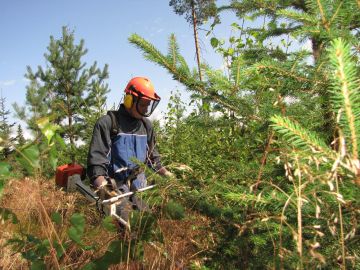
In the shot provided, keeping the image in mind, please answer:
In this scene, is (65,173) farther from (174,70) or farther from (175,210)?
(175,210)

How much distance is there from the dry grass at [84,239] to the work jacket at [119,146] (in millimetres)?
510

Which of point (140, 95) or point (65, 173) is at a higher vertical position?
point (140, 95)

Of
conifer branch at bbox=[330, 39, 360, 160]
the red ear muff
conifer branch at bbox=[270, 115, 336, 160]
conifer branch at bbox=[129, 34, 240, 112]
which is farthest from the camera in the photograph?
the red ear muff

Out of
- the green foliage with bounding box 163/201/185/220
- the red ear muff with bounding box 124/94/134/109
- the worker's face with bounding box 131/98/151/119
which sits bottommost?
the green foliage with bounding box 163/201/185/220

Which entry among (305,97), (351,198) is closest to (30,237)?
(351,198)

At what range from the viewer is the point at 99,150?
Result: 3.39m

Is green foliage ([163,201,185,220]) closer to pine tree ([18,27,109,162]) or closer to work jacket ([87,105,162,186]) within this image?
work jacket ([87,105,162,186])

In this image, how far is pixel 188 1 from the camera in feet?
54.6

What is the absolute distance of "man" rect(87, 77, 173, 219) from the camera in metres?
3.39

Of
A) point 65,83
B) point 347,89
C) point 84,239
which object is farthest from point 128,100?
point 65,83

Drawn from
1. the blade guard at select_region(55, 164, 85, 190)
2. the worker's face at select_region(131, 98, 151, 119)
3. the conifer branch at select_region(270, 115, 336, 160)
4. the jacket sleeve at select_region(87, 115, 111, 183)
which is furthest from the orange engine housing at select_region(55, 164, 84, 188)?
the conifer branch at select_region(270, 115, 336, 160)

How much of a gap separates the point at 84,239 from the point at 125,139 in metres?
1.16

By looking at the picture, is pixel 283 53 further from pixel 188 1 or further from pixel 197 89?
pixel 188 1

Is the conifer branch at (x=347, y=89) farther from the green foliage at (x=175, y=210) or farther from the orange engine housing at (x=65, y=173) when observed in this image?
the orange engine housing at (x=65, y=173)
